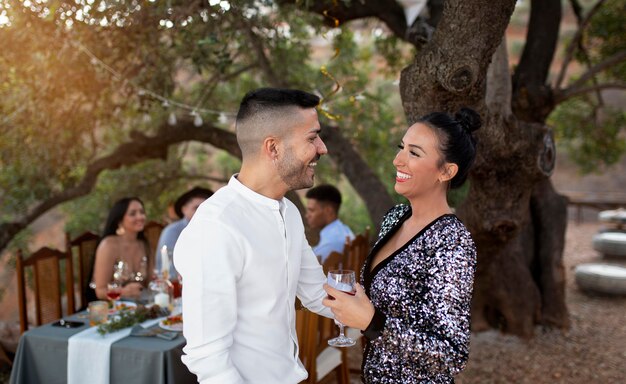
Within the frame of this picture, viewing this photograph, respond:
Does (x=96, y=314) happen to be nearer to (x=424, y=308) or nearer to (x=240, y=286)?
(x=240, y=286)

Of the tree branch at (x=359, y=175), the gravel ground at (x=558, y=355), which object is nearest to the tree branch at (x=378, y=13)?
the tree branch at (x=359, y=175)

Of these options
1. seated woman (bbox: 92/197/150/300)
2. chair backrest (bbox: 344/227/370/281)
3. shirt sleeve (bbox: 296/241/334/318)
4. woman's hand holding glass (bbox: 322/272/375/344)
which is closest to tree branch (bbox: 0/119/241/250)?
seated woman (bbox: 92/197/150/300)

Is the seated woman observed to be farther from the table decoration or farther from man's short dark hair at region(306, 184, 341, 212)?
man's short dark hair at region(306, 184, 341, 212)

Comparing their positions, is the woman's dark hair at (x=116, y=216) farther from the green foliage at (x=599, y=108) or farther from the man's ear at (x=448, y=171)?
the green foliage at (x=599, y=108)

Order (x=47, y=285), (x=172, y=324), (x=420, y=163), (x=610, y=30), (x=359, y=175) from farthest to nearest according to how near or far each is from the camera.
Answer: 1. (x=610, y=30)
2. (x=359, y=175)
3. (x=47, y=285)
4. (x=172, y=324)
5. (x=420, y=163)

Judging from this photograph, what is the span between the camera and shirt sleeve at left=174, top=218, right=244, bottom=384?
1.63 m

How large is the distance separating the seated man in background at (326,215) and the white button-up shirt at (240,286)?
2891mm

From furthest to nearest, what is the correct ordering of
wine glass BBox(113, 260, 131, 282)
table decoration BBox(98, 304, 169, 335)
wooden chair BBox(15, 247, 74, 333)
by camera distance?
wooden chair BBox(15, 247, 74, 333) < wine glass BBox(113, 260, 131, 282) < table decoration BBox(98, 304, 169, 335)

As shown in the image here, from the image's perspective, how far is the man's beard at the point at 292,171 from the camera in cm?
189

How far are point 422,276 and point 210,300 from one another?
2.58 ft

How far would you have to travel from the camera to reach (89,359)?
301 centimetres

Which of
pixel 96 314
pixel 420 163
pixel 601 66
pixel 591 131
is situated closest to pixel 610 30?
pixel 591 131

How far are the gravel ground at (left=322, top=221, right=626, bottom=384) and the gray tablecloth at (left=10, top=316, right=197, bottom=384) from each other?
1550 millimetres

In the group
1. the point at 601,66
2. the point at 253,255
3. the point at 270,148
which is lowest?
the point at 253,255
